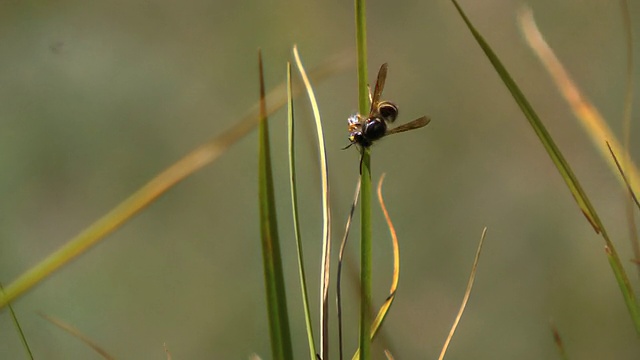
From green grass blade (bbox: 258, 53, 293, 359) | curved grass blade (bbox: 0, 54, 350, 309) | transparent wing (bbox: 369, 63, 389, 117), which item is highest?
transparent wing (bbox: 369, 63, 389, 117)

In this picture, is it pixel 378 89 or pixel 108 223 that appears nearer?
pixel 108 223

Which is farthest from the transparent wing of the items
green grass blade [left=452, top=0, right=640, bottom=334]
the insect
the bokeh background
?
the bokeh background

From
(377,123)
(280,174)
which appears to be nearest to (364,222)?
(377,123)

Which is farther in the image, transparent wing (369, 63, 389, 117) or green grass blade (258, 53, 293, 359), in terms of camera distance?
transparent wing (369, 63, 389, 117)

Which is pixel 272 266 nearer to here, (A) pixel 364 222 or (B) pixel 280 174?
(A) pixel 364 222

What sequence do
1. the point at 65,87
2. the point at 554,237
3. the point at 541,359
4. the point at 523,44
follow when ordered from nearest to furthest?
the point at 541,359
the point at 554,237
the point at 523,44
the point at 65,87

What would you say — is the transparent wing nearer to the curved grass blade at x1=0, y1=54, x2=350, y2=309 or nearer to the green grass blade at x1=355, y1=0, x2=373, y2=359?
the curved grass blade at x1=0, y1=54, x2=350, y2=309

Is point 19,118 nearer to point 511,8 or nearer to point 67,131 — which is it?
point 67,131

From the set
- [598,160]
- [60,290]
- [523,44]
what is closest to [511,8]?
[523,44]
